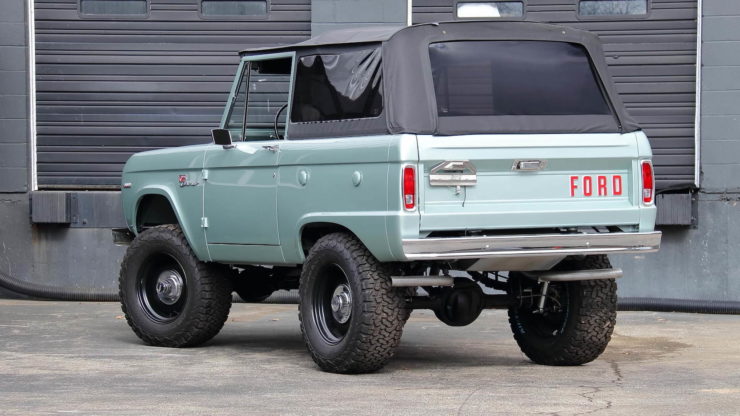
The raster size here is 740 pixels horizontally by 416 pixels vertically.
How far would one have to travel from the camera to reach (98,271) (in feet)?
47.9

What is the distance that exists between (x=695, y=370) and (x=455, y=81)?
2.44 meters

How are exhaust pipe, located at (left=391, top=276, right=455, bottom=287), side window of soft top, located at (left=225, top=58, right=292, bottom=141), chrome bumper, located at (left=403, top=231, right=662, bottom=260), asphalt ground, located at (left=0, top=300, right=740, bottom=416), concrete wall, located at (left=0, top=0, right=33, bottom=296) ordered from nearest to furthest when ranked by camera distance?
1. asphalt ground, located at (left=0, top=300, right=740, bottom=416)
2. chrome bumper, located at (left=403, top=231, right=662, bottom=260)
3. exhaust pipe, located at (left=391, top=276, right=455, bottom=287)
4. side window of soft top, located at (left=225, top=58, right=292, bottom=141)
5. concrete wall, located at (left=0, top=0, right=33, bottom=296)

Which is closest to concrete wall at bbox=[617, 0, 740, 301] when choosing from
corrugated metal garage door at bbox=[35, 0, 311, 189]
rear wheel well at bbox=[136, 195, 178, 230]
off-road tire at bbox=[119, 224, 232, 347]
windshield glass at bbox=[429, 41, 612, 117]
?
corrugated metal garage door at bbox=[35, 0, 311, 189]

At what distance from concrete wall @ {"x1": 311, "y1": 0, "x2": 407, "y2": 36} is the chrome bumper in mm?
6328

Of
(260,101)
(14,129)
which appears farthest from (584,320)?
(14,129)

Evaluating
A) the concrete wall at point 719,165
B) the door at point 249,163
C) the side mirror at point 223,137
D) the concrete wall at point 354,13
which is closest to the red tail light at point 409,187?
the door at point 249,163

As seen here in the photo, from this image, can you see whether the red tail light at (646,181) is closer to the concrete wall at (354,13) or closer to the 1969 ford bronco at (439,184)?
the 1969 ford bronco at (439,184)

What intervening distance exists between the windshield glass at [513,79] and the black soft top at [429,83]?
0.05m

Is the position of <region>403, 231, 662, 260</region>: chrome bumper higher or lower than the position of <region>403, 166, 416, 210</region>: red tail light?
lower

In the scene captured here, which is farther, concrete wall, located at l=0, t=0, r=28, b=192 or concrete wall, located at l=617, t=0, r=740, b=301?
concrete wall, located at l=0, t=0, r=28, b=192

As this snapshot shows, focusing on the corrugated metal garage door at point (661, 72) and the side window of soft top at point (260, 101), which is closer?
the side window of soft top at point (260, 101)

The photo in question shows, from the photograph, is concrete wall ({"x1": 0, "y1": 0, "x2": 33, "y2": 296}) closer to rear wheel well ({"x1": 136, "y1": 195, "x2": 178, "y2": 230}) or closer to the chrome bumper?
rear wheel well ({"x1": 136, "y1": 195, "x2": 178, "y2": 230})

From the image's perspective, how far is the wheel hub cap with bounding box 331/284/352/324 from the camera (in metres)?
8.55

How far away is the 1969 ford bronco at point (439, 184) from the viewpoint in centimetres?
819
